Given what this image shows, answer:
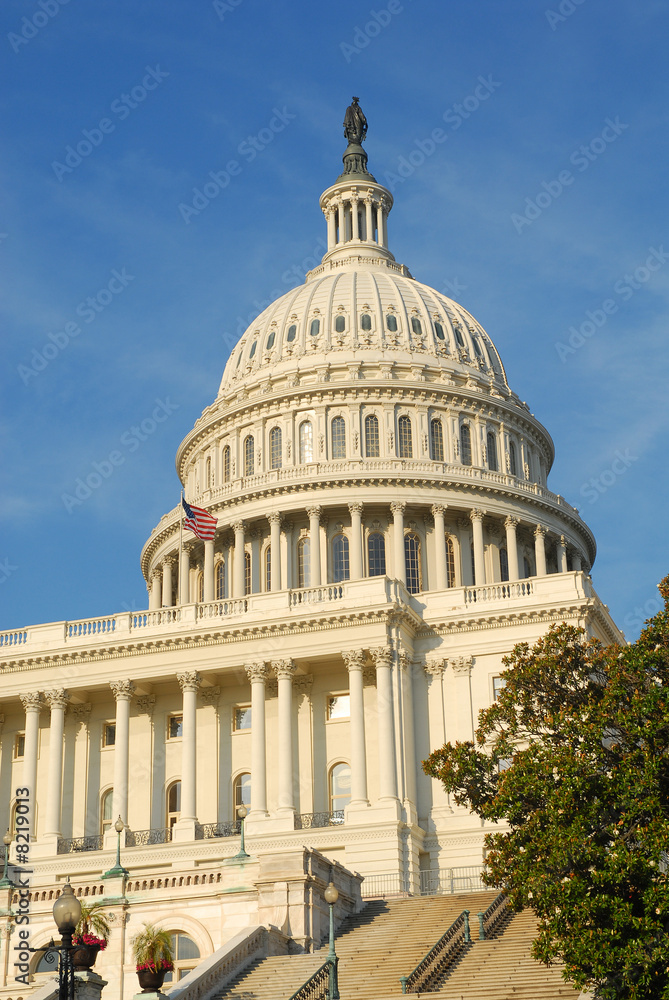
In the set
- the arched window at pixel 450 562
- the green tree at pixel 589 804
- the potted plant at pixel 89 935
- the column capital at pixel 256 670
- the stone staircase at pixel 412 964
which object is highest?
the arched window at pixel 450 562

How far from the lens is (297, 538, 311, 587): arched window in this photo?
81.8 m

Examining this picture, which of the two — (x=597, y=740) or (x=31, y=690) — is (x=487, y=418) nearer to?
(x=31, y=690)

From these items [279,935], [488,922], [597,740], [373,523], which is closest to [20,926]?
[279,935]

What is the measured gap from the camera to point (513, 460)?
299 feet

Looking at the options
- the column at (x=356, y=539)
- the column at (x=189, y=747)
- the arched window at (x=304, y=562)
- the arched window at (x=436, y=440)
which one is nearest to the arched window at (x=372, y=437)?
the arched window at (x=436, y=440)

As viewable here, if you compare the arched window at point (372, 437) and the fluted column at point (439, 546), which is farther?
the arched window at point (372, 437)

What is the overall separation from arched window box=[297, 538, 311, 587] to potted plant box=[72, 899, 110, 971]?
42.3 meters

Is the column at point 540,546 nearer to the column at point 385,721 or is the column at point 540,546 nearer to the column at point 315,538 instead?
the column at point 315,538

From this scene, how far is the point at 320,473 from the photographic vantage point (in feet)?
270

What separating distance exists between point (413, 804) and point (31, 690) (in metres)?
18.5

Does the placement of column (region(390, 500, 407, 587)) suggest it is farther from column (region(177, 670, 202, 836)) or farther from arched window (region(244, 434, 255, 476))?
column (region(177, 670, 202, 836))

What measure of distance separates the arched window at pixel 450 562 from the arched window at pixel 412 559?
1.76 meters

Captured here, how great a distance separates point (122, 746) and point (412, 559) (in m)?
23.4

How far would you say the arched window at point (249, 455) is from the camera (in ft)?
291
